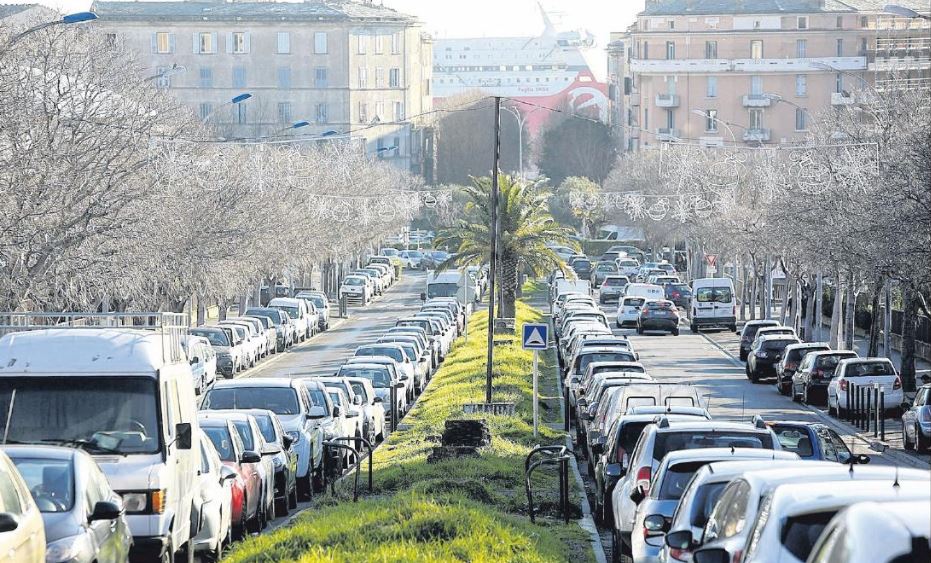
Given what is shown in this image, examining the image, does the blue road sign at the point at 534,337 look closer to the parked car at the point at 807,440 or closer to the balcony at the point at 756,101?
the parked car at the point at 807,440

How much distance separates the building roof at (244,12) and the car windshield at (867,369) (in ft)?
321

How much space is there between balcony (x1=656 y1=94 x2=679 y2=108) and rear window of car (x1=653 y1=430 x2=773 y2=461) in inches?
4403

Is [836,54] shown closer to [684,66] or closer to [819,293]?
[684,66]

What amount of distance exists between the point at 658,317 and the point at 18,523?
171 feet

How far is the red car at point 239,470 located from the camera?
18.2m

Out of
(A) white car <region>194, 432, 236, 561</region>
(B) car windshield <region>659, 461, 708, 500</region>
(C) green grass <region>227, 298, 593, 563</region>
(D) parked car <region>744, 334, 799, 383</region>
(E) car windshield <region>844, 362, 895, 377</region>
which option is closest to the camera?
(B) car windshield <region>659, 461, 708, 500</region>

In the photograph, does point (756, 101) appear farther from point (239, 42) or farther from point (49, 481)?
point (49, 481)

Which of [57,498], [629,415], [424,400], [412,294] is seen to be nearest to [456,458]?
[629,415]

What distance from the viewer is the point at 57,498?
39.7 feet

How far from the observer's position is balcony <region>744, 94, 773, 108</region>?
12208 cm

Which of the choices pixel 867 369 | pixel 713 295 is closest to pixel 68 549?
pixel 867 369

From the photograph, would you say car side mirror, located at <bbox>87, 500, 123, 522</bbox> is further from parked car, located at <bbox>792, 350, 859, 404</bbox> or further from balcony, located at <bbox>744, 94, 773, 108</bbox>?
balcony, located at <bbox>744, 94, 773, 108</bbox>

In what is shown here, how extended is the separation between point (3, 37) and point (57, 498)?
18171 millimetres

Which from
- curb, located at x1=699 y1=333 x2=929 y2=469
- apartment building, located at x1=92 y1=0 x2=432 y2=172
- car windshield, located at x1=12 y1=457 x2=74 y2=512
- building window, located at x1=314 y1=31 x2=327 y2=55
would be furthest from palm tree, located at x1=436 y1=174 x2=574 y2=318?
building window, located at x1=314 y1=31 x2=327 y2=55
